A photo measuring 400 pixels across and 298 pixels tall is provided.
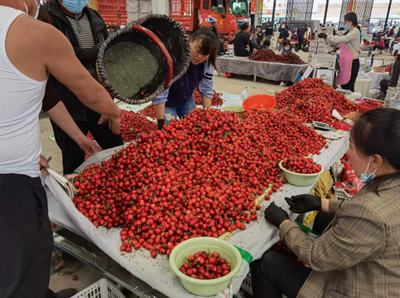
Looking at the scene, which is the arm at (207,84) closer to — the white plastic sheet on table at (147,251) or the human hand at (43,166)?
the white plastic sheet on table at (147,251)

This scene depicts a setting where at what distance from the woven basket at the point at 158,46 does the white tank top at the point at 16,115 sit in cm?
44

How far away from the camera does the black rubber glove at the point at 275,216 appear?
1.71 meters

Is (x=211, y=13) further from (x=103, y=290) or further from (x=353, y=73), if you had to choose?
(x=103, y=290)

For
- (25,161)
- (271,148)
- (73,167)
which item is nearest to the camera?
(25,161)

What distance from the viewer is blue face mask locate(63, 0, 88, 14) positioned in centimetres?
248

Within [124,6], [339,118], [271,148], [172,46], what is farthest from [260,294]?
[124,6]

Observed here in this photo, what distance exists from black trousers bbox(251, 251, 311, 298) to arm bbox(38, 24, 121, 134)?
139cm

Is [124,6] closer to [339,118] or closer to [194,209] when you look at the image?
[339,118]

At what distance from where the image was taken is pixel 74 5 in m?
2.50

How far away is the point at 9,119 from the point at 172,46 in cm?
139

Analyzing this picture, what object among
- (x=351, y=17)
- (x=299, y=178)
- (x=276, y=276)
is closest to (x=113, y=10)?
(x=351, y=17)

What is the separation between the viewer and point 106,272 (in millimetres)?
1736

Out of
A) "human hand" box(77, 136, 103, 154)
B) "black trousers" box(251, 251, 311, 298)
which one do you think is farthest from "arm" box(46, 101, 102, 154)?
"black trousers" box(251, 251, 311, 298)

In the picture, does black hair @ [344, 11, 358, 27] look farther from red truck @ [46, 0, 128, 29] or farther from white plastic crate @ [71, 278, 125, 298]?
red truck @ [46, 0, 128, 29]
